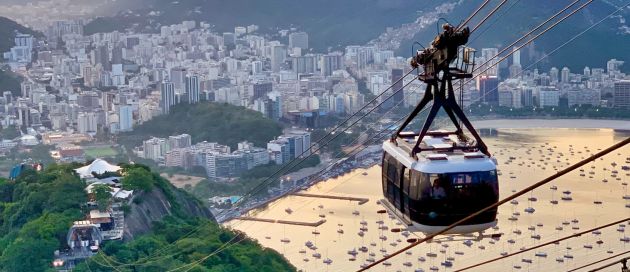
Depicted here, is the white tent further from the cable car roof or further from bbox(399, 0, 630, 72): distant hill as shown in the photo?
bbox(399, 0, 630, 72): distant hill

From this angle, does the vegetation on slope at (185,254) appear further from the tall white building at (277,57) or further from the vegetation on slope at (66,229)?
the tall white building at (277,57)

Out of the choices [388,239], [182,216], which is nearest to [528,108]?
[388,239]

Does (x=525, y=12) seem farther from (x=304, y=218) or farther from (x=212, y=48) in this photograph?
(x=304, y=218)

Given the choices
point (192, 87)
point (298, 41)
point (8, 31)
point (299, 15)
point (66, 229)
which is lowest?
point (66, 229)

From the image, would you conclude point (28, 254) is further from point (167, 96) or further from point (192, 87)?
point (192, 87)

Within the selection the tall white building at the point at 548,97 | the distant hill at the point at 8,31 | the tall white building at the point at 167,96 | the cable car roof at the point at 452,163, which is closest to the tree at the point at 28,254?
the cable car roof at the point at 452,163

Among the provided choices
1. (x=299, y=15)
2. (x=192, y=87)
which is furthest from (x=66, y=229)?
(x=299, y=15)
